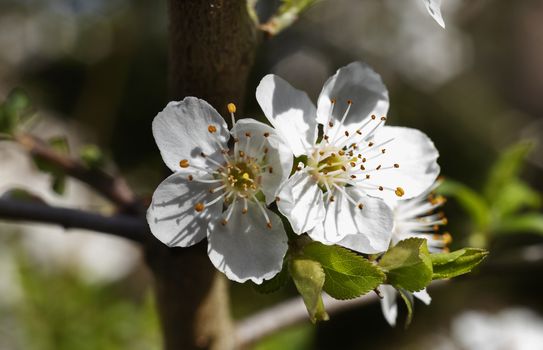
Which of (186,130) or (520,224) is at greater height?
(186,130)

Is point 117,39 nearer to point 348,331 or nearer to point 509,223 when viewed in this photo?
point 348,331

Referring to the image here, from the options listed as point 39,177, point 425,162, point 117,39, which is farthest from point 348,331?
point 425,162

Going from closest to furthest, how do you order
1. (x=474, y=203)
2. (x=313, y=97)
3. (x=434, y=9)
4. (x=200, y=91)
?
(x=434, y=9) < (x=200, y=91) < (x=474, y=203) < (x=313, y=97)

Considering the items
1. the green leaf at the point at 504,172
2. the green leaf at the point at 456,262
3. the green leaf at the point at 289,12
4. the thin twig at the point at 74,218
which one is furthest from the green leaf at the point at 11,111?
the green leaf at the point at 504,172

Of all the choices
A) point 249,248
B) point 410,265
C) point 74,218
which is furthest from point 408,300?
point 74,218

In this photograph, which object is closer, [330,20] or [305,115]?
[305,115]

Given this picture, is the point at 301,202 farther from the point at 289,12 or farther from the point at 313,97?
the point at 313,97
